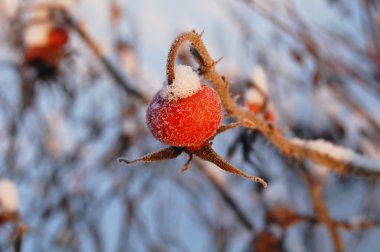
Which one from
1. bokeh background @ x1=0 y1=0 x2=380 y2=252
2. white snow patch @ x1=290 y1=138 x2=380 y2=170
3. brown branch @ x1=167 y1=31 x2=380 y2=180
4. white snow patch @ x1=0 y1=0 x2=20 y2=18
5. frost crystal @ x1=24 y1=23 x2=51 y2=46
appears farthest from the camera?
white snow patch @ x1=0 y1=0 x2=20 y2=18

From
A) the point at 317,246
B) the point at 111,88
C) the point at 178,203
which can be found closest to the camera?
the point at 317,246

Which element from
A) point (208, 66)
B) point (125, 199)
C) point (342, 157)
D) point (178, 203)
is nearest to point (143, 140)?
point (125, 199)

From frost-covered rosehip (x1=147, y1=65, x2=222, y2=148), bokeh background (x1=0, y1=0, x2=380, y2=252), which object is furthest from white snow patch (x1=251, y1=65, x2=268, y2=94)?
bokeh background (x1=0, y1=0, x2=380, y2=252)

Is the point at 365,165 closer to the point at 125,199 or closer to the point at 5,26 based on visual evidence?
the point at 125,199

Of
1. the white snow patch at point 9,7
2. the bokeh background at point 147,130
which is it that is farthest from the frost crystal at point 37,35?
the white snow patch at point 9,7

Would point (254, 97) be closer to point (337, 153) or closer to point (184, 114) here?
point (337, 153)

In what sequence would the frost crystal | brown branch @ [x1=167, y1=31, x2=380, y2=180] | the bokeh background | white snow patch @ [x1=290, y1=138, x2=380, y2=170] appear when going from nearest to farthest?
1. brown branch @ [x1=167, y1=31, x2=380, y2=180]
2. white snow patch @ [x1=290, y1=138, x2=380, y2=170]
3. the frost crystal
4. the bokeh background

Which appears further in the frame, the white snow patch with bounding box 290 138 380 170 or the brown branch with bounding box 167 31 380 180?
the white snow patch with bounding box 290 138 380 170

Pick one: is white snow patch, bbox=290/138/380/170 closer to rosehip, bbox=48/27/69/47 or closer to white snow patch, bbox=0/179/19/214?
white snow patch, bbox=0/179/19/214
